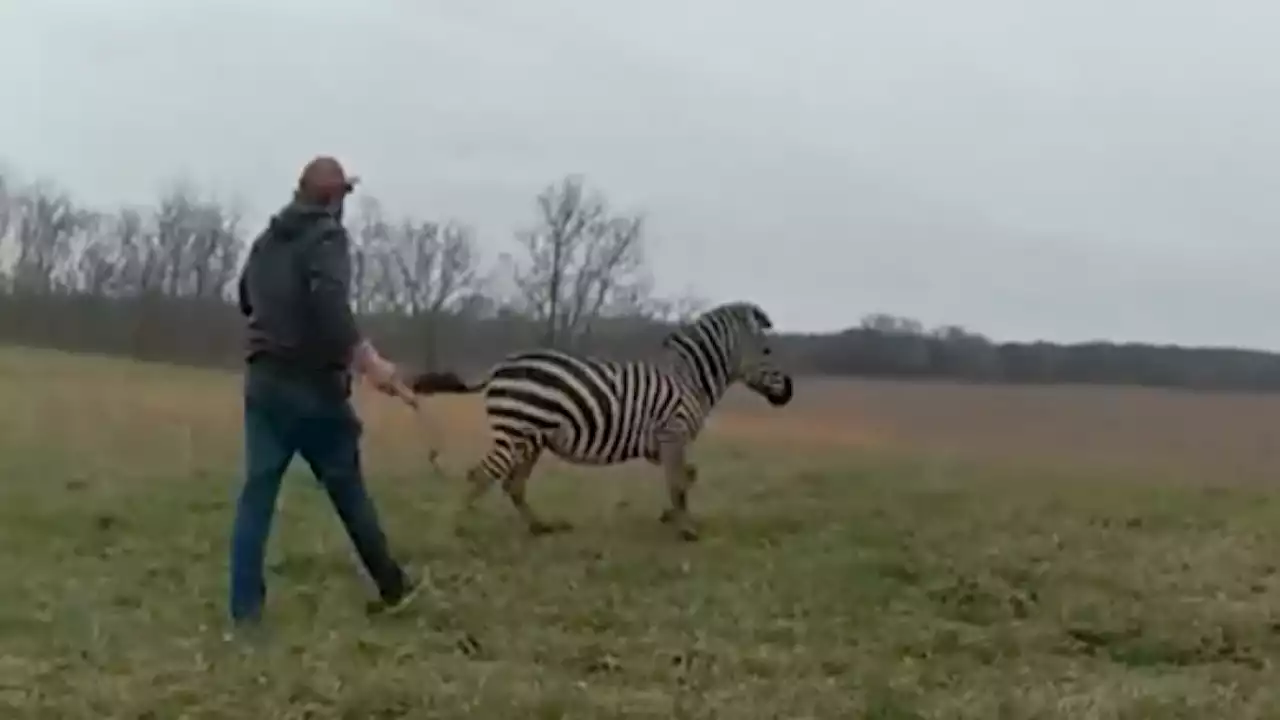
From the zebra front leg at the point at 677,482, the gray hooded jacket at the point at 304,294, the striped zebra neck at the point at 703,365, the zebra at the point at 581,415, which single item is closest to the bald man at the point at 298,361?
the gray hooded jacket at the point at 304,294

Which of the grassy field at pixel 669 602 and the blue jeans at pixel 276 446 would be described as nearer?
the grassy field at pixel 669 602

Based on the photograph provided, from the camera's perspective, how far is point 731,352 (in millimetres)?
11195

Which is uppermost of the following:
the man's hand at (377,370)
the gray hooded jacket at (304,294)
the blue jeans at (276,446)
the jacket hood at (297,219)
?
the jacket hood at (297,219)

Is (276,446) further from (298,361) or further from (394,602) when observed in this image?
(394,602)

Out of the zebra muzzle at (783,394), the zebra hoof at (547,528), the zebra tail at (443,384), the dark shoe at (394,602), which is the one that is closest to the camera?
the dark shoe at (394,602)

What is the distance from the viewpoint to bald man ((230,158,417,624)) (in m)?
6.52

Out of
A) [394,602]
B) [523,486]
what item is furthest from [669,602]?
[523,486]

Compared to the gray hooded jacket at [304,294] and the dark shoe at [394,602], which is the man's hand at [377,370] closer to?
the gray hooded jacket at [304,294]

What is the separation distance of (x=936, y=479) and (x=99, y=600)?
914 centimetres

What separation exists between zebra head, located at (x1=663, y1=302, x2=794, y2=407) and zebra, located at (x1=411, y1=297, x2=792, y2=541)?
10 centimetres

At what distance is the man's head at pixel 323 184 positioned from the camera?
261 inches

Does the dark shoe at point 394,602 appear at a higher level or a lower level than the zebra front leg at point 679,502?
lower

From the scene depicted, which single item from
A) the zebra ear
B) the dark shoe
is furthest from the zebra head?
the dark shoe

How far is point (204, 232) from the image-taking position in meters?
58.8
